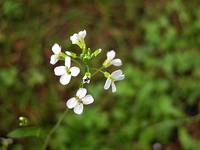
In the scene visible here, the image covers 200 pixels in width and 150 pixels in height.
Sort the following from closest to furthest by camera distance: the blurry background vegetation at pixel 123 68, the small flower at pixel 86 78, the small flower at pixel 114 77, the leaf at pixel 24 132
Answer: the small flower at pixel 86 78 < the small flower at pixel 114 77 < the leaf at pixel 24 132 < the blurry background vegetation at pixel 123 68

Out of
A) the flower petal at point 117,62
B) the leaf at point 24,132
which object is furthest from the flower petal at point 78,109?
the leaf at point 24,132

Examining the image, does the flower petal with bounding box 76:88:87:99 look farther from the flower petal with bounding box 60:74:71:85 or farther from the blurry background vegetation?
the blurry background vegetation

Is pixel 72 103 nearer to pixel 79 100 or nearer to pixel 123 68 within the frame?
pixel 79 100

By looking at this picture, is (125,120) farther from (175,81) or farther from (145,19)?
(145,19)

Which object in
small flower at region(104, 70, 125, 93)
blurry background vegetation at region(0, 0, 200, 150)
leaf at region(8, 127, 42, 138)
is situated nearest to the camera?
small flower at region(104, 70, 125, 93)

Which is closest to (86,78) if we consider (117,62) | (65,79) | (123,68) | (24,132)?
(65,79)

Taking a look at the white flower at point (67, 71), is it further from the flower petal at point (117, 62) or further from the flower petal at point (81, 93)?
the flower petal at point (117, 62)

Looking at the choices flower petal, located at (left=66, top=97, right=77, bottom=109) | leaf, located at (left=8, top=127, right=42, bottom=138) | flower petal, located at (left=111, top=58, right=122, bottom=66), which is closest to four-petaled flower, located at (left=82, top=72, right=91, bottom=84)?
flower petal, located at (left=66, top=97, right=77, bottom=109)

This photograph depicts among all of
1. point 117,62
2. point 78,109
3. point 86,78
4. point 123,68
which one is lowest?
point 78,109
